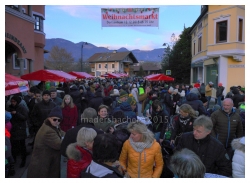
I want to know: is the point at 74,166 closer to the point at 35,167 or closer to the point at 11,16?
the point at 35,167

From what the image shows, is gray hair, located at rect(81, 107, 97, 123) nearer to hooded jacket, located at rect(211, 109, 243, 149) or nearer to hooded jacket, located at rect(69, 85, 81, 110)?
hooded jacket, located at rect(211, 109, 243, 149)

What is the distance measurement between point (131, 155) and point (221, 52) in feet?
56.6

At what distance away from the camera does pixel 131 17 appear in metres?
6.51

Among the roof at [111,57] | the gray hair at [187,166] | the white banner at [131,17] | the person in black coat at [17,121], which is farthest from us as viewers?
the roof at [111,57]

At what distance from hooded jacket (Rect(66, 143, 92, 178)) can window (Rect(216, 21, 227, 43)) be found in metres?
18.2

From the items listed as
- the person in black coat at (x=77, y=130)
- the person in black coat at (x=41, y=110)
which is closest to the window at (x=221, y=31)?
the person in black coat at (x=41, y=110)

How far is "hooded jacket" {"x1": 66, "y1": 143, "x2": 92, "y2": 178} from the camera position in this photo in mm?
2674

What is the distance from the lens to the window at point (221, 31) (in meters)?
17.9

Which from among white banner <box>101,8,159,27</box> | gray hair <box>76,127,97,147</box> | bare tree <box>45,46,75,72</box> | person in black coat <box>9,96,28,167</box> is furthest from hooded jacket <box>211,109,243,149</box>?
bare tree <box>45,46,75,72</box>

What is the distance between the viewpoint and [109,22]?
23.0 ft

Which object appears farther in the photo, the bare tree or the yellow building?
the bare tree

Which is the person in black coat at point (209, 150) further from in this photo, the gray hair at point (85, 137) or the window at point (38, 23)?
the window at point (38, 23)

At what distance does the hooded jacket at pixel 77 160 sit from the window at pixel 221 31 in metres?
18.2
